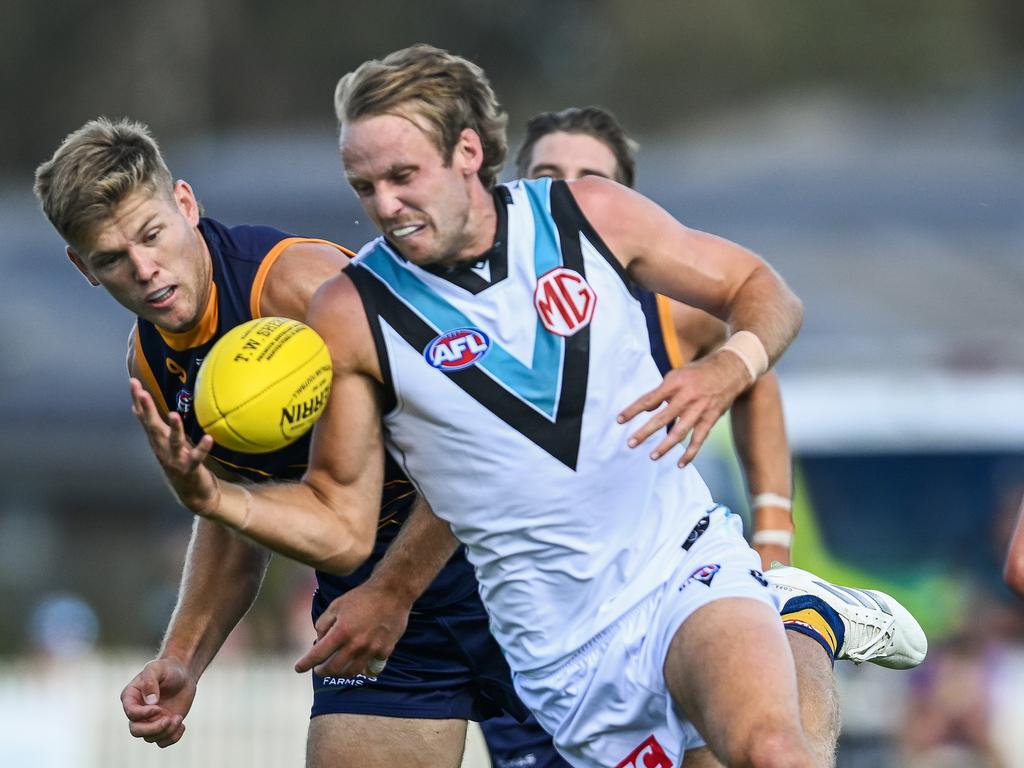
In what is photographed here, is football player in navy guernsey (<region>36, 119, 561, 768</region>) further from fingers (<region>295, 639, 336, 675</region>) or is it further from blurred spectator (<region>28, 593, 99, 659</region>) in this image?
blurred spectator (<region>28, 593, 99, 659</region>)

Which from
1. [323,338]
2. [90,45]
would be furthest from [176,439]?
[90,45]

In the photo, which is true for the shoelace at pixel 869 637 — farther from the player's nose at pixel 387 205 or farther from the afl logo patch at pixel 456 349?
the player's nose at pixel 387 205

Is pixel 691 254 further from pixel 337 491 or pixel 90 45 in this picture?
pixel 90 45

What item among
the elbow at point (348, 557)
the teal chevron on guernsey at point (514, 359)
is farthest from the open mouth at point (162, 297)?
the elbow at point (348, 557)

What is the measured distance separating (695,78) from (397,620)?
45.2m

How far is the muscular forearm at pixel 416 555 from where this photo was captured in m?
6.16

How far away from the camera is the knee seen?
498 centimetres

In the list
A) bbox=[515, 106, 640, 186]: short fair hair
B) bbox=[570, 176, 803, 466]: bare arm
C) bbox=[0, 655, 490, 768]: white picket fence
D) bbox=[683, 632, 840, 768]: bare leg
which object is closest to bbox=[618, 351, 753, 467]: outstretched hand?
bbox=[570, 176, 803, 466]: bare arm

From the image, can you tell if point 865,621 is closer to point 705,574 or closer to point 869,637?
point 869,637

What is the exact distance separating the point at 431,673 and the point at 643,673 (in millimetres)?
1261

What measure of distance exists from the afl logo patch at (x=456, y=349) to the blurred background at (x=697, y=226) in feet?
25.6

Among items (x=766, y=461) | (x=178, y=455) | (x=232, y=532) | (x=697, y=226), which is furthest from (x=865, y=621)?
(x=697, y=226)

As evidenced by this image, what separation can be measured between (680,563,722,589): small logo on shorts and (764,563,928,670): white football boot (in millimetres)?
532

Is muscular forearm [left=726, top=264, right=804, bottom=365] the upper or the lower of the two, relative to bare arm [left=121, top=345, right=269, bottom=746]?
upper
